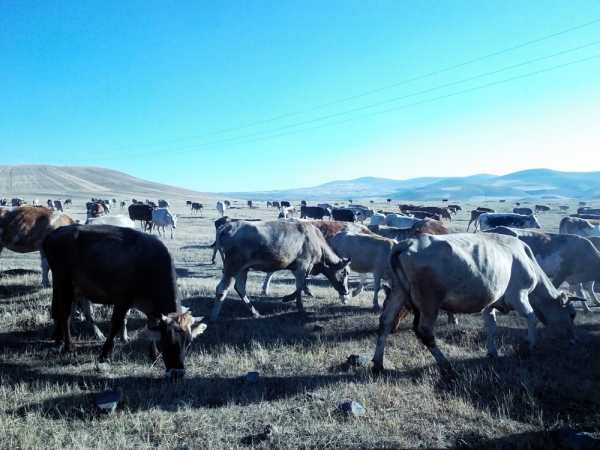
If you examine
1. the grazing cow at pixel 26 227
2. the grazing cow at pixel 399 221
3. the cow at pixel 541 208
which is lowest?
the cow at pixel 541 208

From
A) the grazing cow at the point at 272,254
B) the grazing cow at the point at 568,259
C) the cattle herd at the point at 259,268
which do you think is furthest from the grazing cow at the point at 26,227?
the grazing cow at the point at 568,259

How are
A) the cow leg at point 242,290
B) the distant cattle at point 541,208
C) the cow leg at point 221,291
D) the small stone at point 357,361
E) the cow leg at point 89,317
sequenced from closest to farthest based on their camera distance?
1. the small stone at point 357,361
2. the cow leg at point 89,317
3. the cow leg at point 221,291
4. the cow leg at point 242,290
5. the distant cattle at point 541,208

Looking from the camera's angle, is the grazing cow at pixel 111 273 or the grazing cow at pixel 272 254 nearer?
the grazing cow at pixel 111 273

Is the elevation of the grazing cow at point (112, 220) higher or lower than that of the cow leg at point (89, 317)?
higher

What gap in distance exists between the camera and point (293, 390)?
5570 mm

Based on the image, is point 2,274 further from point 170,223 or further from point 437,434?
point 170,223

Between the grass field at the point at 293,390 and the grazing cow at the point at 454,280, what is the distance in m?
0.71

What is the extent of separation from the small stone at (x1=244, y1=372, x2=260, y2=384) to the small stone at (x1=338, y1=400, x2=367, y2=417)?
148 cm

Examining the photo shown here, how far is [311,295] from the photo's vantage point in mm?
12297

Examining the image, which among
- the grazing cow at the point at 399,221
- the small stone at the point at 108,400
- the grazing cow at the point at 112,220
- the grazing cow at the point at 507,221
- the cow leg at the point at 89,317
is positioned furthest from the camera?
the grazing cow at the point at 507,221

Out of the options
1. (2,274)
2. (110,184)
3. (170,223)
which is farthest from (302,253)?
(110,184)

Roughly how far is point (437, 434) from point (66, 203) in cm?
7270

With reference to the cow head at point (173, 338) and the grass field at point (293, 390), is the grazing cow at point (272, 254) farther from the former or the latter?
the cow head at point (173, 338)

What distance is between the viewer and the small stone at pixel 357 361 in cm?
656
